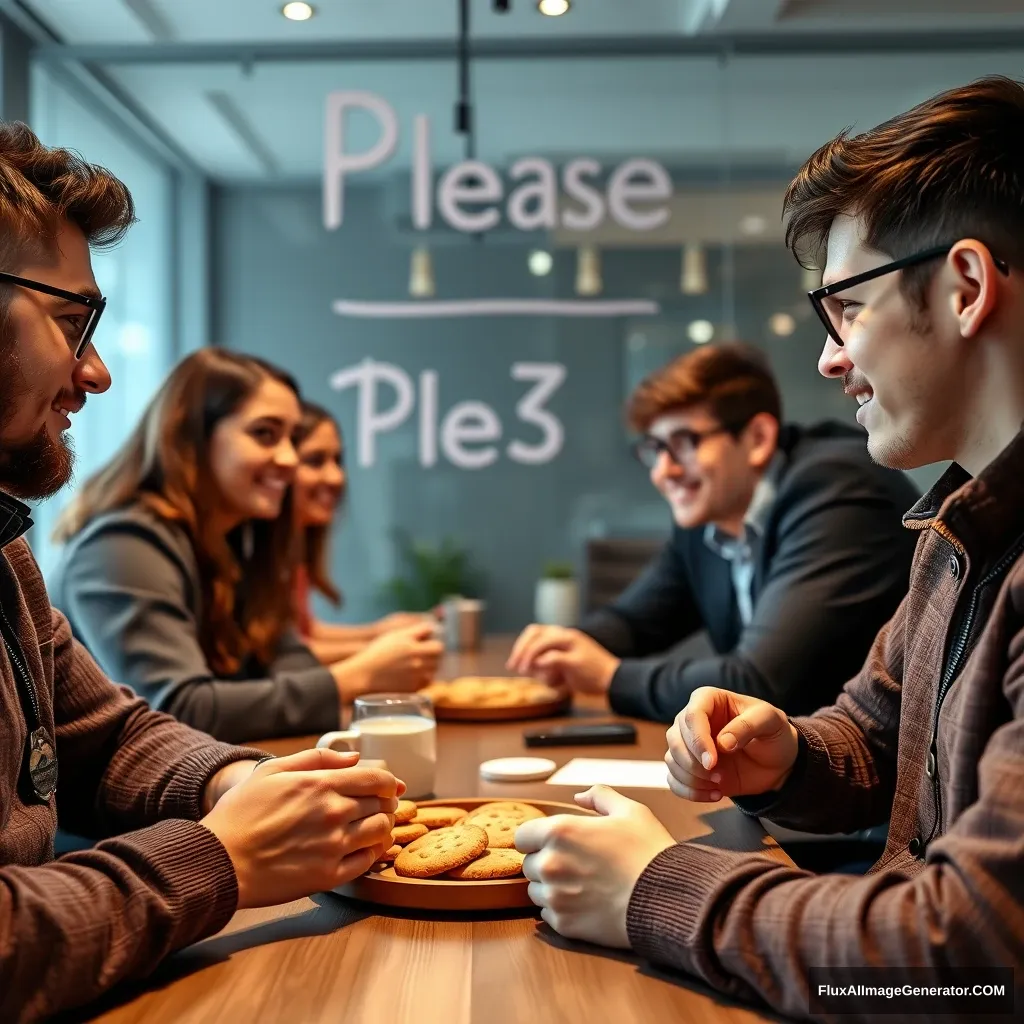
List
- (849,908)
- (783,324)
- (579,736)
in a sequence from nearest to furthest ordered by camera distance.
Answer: (849,908) → (579,736) → (783,324)

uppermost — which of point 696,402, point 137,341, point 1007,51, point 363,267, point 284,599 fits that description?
point 1007,51

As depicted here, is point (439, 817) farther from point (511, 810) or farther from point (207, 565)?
point (207, 565)

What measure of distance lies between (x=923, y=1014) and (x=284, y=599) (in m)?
1.91

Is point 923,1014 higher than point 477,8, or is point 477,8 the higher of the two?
point 477,8

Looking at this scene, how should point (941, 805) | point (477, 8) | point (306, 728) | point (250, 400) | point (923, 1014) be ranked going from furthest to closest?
point (477, 8) < point (250, 400) < point (306, 728) < point (941, 805) < point (923, 1014)

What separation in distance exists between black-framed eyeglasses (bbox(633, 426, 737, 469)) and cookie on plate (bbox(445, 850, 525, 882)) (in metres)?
1.51

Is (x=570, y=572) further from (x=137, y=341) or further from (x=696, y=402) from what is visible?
(x=137, y=341)

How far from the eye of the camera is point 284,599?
2479mm

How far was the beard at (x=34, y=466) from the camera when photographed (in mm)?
1176

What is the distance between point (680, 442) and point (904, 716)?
1.32 metres

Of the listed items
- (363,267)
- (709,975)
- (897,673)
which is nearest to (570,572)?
(363,267)

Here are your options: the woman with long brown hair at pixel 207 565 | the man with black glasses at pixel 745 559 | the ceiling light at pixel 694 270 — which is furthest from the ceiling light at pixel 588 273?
the woman with long brown hair at pixel 207 565

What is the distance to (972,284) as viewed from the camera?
0.97m

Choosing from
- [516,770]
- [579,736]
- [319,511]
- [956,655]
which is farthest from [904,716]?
[319,511]
